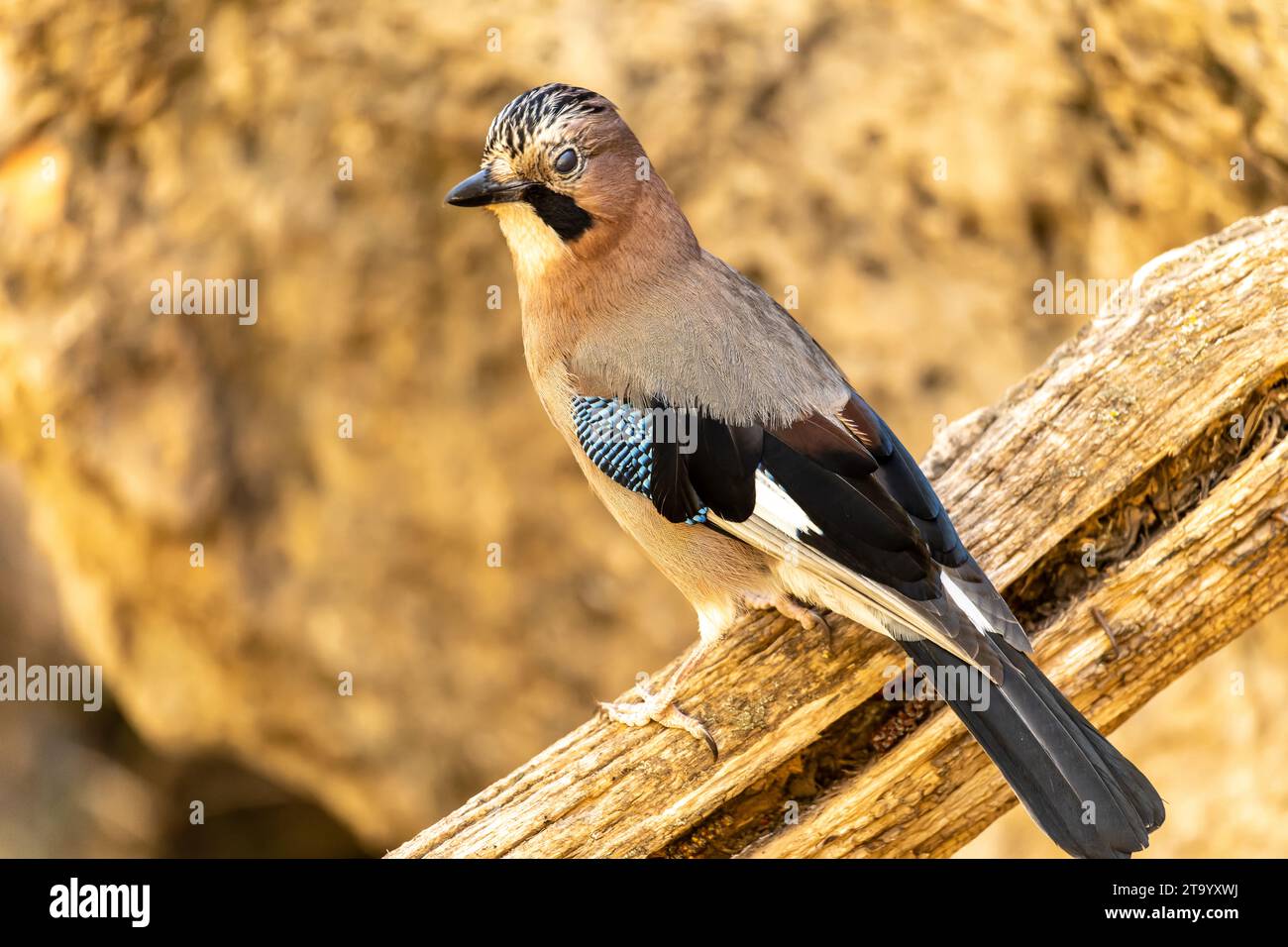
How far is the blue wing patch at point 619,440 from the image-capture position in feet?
12.5

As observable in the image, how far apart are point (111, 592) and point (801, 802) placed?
4510 millimetres

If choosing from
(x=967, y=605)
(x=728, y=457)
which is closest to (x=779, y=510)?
(x=728, y=457)

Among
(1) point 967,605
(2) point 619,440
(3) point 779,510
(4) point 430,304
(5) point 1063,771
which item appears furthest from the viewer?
(4) point 430,304

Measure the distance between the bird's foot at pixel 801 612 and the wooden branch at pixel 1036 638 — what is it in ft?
0.14

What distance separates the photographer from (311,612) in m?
6.80

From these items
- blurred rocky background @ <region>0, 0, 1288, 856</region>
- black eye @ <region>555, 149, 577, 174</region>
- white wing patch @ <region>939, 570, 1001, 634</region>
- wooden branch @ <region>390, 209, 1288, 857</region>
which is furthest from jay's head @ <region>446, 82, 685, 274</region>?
blurred rocky background @ <region>0, 0, 1288, 856</region>

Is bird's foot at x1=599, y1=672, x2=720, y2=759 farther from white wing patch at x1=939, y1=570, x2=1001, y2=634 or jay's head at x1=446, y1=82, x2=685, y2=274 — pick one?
jay's head at x1=446, y1=82, x2=685, y2=274

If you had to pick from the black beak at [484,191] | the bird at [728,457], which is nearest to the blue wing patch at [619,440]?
the bird at [728,457]

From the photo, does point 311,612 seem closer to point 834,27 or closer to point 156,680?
point 156,680

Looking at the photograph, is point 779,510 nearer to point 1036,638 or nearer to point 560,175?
point 1036,638

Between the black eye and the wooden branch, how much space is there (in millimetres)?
1472

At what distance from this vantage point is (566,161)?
12.8 feet

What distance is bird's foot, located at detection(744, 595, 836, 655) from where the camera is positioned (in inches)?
155

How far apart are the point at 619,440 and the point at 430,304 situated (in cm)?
291
